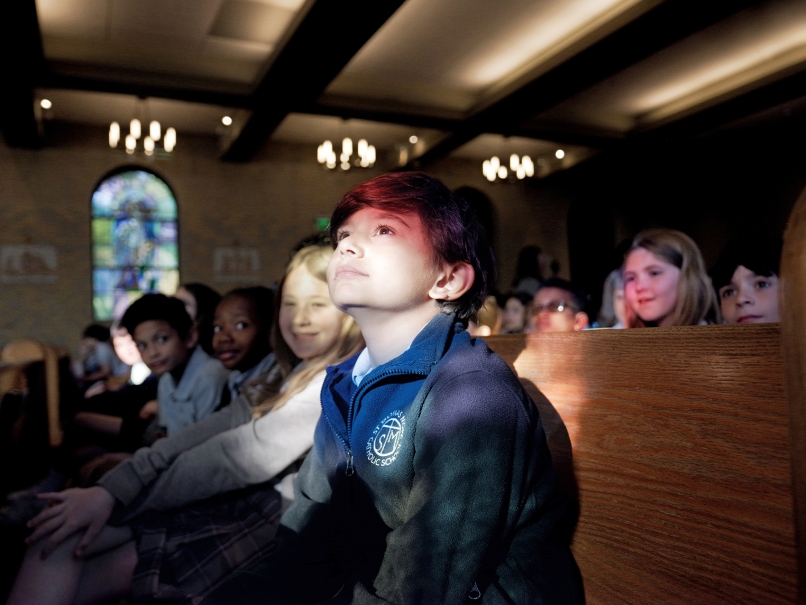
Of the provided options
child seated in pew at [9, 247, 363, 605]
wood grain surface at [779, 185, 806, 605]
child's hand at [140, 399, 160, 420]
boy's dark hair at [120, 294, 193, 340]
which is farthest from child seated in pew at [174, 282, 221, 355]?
wood grain surface at [779, 185, 806, 605]

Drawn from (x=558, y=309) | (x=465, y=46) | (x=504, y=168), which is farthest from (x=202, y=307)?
(x=504, y=168)

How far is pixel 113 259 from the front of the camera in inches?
377

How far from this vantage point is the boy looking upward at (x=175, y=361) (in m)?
2.69

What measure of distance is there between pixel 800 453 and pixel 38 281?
10.2 meters

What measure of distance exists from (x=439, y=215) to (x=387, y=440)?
1.32 ft

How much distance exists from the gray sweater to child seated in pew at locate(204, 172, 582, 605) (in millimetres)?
385

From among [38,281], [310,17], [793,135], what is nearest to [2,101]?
[38,281]

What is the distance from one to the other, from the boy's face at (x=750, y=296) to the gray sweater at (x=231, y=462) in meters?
1.65

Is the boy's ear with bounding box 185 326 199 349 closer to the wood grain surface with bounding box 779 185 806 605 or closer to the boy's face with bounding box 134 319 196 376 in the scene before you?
the boy's face with bounding box 134 319 196 376

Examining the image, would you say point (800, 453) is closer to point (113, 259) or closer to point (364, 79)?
point (364, 79)

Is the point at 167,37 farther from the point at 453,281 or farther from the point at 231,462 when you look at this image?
the point at 453,281

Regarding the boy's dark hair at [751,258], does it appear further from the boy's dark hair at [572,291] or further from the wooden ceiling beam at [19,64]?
the wooden ceiling beam at [19,64]

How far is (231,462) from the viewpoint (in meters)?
1.71

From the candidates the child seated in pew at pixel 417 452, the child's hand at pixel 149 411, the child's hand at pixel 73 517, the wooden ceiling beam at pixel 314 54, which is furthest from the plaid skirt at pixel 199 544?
the wooden ceiling beam at pixel 314 54
